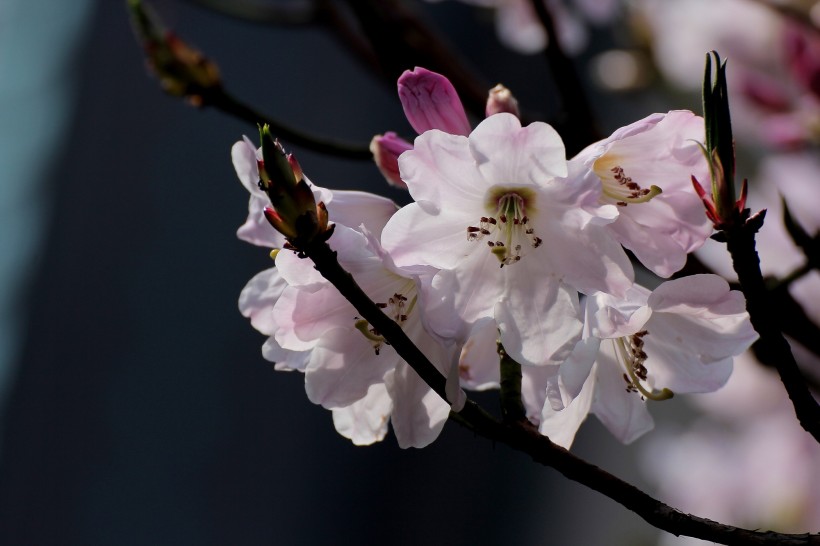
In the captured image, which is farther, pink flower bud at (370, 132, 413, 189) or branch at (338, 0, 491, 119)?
branch at (338, 0, 491, 119)

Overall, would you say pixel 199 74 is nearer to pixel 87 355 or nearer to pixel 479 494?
pixel 87 355

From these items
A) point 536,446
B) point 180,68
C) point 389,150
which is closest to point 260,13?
point 180,68

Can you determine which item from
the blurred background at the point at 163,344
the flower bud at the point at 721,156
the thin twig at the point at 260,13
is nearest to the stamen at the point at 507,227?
the flower bud at the point at 721,156

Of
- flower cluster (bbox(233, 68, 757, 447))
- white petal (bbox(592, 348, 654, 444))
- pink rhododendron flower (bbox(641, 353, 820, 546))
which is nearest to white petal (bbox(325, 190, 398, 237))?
flower cluster (bbox(233, 68, 757, 447))

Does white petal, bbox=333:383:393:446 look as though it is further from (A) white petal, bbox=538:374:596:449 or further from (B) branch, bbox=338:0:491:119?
(B) branch, bbox=338:0:491:119

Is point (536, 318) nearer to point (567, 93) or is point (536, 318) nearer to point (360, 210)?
point (360, 210)

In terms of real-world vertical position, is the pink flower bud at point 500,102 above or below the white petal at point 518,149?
above

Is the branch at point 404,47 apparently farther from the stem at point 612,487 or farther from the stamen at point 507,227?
the stem at point 612,487
